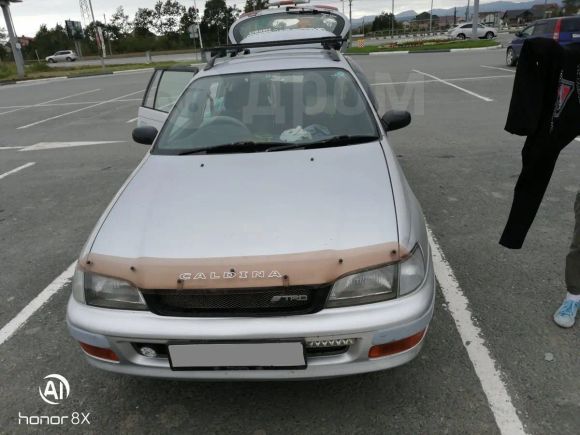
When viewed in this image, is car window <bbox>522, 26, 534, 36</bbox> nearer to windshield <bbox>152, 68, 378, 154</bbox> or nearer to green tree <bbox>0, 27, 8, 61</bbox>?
windshield <bbox>152, 68, 378, 154</bbox>

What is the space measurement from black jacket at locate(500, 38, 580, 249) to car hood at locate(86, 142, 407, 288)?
2.34 feet

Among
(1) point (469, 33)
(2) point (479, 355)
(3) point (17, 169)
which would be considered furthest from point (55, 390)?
(1) point (469, 33)

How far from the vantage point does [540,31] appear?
43.8 feet

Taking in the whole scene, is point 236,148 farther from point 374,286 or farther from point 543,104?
point 543,104

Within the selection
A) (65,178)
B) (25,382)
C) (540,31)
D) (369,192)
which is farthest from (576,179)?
(540,31)

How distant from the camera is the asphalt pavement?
2.08 metres

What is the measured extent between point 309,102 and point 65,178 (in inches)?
159

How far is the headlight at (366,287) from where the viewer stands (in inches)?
73.2

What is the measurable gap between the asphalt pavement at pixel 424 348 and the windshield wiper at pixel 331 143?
1080mm

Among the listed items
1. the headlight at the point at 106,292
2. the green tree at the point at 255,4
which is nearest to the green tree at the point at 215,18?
the green tree at the point at 255,4

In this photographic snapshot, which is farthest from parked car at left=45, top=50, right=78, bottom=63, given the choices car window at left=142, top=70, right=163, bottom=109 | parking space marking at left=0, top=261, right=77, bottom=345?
parking space marking at left=0, top=261, right=77, bottom=345

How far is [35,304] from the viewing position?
312 centimetres

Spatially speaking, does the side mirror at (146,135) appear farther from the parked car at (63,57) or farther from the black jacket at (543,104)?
the parked car at (63,57)

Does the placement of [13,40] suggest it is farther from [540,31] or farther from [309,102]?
[309,102]
